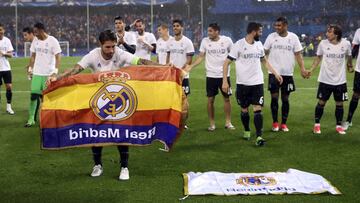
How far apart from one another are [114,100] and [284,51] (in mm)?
4945

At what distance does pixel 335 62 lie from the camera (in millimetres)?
9820

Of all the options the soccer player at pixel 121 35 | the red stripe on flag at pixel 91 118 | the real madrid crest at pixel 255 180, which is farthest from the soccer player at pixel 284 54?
the red stripe on flag at pixel 91 118

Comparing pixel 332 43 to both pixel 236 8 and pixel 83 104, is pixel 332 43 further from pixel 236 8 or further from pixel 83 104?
pixel 236 8

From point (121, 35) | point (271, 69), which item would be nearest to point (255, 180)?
point (271, 69)

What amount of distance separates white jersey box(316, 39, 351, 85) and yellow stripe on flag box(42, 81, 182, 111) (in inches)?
179

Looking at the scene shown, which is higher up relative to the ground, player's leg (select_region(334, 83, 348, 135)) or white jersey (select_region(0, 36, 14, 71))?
white jersey (select_region(0, 36, 14, 71))

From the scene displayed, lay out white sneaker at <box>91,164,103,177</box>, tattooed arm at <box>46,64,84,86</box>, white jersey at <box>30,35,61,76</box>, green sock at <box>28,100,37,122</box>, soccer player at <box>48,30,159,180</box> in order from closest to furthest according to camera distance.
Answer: tattooed arm at <box>46,64,84,86</box>
soccer player at <box>48,30,159,180</box>
white sneaker at <box>91,164,103,177</box>
white jersey at <box>30,35,61,76</box>
green sock at <box>28,100,37,122</box>

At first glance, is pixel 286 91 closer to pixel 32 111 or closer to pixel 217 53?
pixel 217 53

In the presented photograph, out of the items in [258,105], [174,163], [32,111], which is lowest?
[174,163]

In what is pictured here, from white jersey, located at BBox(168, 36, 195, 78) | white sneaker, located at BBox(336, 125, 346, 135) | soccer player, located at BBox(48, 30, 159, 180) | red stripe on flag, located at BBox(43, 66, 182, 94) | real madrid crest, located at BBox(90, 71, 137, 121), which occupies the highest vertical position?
white jersey, located at BBox(168, 36, 195, 78)

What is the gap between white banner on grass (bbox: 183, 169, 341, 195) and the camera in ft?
20.5

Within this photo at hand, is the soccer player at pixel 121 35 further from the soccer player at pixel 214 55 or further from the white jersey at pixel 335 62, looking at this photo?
the white jersey at pixel 335 62

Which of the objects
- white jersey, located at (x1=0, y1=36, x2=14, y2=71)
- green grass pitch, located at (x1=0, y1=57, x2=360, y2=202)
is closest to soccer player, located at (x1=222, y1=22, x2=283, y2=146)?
green grass pitch, located at (x1=0, y1=57, x2=360, y2=202)

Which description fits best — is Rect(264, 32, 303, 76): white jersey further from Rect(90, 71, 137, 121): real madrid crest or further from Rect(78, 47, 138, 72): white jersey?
Rect(90, 71, 137, 121): real madrid crest
